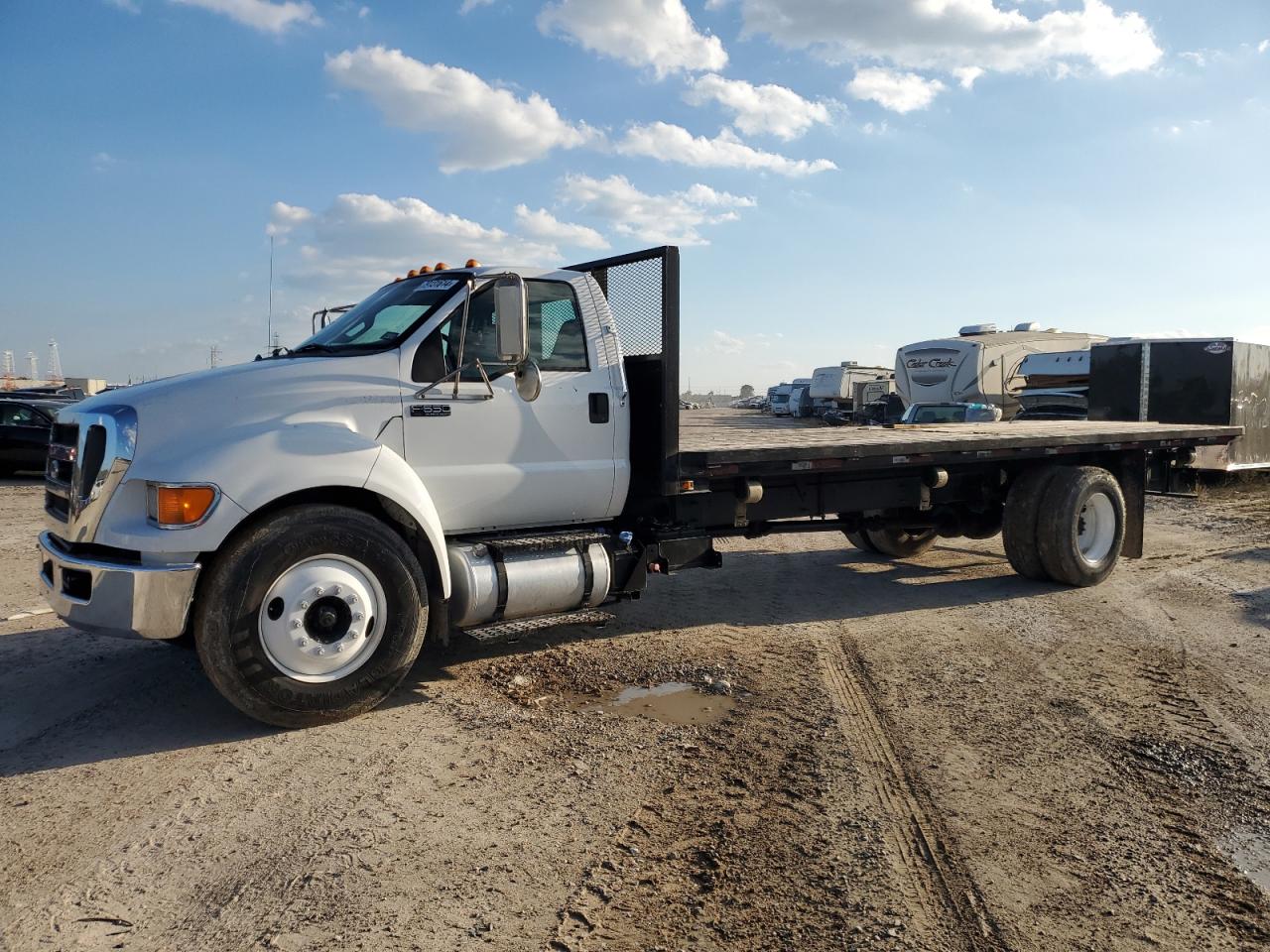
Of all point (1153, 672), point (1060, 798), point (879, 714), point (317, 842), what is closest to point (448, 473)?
point (317, 842)

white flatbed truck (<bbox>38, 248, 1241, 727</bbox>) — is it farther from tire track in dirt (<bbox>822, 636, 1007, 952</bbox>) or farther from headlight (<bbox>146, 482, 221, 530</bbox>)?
tire track in dirt (<bbox>822, 636, 1007, 952</bbox>)

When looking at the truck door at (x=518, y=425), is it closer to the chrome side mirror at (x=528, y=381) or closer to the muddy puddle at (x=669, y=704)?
the chrome side mirror at (x=528, y=381)

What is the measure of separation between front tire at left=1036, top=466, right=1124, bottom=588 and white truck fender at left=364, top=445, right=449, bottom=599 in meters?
5.82

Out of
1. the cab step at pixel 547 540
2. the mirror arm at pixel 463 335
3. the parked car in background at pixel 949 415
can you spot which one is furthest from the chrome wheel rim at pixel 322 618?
the parked car in background at pixel 949 415

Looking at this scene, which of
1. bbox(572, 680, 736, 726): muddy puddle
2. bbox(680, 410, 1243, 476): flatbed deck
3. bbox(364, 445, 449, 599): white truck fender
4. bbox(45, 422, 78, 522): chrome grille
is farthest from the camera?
bbox(680, 410, 1243, 476): flatbed deck

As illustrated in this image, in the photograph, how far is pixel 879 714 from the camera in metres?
5.23

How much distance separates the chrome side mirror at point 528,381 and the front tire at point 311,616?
1.13 meters

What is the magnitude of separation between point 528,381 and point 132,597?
2.37 meters

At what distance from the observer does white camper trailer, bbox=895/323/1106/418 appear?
22.6 m

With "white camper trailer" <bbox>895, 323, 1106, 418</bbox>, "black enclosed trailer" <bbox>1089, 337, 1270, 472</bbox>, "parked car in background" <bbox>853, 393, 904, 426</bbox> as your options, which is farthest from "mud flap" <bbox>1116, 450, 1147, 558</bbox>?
"parked car in background" <bbox>853, 393, 904, 426</bbox>

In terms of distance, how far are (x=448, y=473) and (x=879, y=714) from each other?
2848 millimetres

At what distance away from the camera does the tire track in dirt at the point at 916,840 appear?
10.3ft

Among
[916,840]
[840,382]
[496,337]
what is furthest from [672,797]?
[840,382]

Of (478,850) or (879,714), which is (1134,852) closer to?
(879,714)
